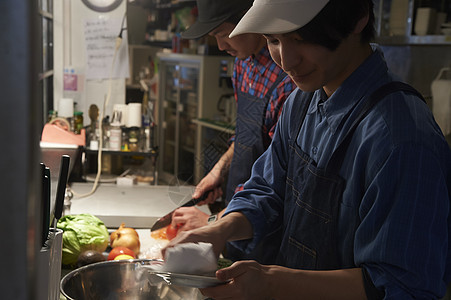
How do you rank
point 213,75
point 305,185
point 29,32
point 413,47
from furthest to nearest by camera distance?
point 213,75, point 413,47, point 305,185, point 29,32

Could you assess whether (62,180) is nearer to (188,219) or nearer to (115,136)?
(188,219)

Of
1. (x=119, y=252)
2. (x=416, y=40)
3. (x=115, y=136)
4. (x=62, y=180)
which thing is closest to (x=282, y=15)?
(x=62, y=180)

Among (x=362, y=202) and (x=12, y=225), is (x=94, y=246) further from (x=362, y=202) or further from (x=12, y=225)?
(x=12, y=225)

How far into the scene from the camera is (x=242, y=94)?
91.0 inches

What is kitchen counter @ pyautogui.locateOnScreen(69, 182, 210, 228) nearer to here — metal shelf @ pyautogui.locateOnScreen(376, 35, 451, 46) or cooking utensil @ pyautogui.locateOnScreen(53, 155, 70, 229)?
cooking utensil @ pyautogui.locateOnScreen(53, 155, 70, 229)

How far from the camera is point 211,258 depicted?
117cm

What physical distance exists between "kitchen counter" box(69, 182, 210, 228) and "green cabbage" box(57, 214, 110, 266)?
0.35 m

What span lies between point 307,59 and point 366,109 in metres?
0.17

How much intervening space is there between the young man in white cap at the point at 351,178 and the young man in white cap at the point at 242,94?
575mm

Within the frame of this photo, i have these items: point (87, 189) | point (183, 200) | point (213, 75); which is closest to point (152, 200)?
point (183, 200)

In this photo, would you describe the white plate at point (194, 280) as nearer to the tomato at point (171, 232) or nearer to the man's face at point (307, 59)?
the man's face at point (307, 59)

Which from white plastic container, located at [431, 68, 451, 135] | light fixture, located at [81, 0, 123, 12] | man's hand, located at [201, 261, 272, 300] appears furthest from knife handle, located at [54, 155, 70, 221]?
white plastic container, located at [431, 68, 451, 135]

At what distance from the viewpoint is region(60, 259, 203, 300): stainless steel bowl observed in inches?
52.9

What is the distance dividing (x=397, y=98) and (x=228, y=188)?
129cm
